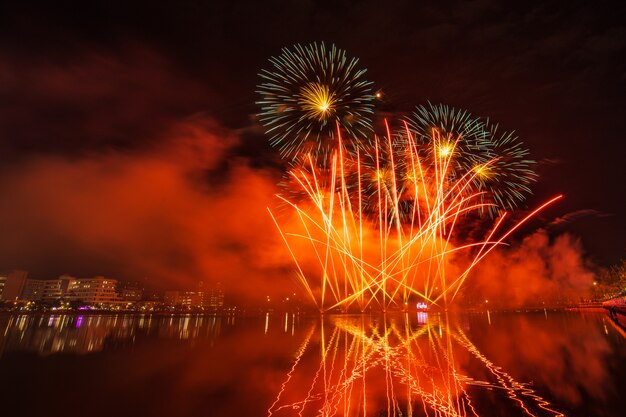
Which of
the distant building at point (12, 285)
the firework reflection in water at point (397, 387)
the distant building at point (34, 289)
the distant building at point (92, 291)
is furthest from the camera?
the distant building at point (34, 289)

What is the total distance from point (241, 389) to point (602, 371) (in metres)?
14.4

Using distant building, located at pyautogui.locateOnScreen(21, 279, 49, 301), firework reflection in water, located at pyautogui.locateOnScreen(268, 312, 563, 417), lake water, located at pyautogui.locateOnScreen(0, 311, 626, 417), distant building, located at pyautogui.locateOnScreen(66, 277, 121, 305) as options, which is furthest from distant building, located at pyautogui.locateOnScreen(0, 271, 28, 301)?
firework reflection in water, located at pyautogui.locateOnScreen(268, 312, 563, 417)

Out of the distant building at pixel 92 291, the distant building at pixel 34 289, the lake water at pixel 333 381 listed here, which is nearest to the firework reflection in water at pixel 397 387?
the lake water at pixel 333 381

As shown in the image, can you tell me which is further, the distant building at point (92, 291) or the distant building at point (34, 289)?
the distant building at point (34, 289)

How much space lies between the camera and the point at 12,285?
513ft

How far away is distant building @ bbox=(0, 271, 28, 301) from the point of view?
15200cm

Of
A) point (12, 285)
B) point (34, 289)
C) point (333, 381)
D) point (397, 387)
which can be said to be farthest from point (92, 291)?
point (397, 387)

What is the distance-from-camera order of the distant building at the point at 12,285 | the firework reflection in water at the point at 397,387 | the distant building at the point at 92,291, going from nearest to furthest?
the firework reflection in water at the point at 397,387, the distant building at the point at 12,285, the distant building at the point at 92,291

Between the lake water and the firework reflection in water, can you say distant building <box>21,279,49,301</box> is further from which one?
the firework reflection in water

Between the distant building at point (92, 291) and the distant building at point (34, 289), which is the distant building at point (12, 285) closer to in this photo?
the distant building at point (34, 289)

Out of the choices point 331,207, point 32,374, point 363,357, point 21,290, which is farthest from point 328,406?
point 21,290

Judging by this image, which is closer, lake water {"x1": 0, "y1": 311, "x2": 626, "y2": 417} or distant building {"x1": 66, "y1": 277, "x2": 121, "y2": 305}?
lake water {"x1": 0, "y1": 311, "x2": 626, "y2": 417}

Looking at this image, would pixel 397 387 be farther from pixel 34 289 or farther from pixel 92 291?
pixel 34 289

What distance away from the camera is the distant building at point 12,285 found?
152000mm
